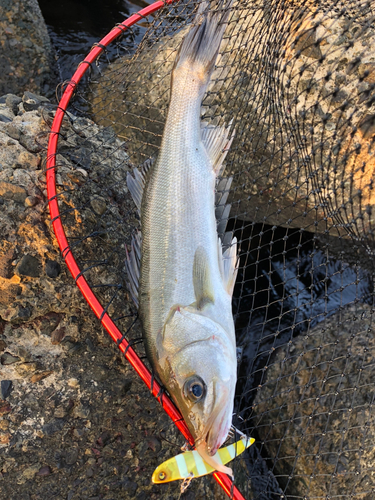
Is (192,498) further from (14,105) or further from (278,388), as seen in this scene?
(14,105)

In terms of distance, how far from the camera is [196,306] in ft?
7.88

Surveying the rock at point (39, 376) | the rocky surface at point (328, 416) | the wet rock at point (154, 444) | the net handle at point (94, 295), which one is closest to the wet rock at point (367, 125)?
the rocky surface at point (328, 416)

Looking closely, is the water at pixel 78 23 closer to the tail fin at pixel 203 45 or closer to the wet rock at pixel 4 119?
the wet rock at pixel 4 119

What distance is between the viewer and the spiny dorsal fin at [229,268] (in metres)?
2.57

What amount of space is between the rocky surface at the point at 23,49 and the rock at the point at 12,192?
3418 mm

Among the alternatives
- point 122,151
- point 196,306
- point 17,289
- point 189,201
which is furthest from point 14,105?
point 196,306

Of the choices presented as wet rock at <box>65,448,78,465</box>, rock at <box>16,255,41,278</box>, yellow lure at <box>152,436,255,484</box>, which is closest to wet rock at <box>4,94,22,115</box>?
rock at <box>16,255,41,278</box>

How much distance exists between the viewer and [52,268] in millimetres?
2973

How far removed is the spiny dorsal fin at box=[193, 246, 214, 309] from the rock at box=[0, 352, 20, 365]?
163cm

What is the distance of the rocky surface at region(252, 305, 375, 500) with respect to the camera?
9.65 feet

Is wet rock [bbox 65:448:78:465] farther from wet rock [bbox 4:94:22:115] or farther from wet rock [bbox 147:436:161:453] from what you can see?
wet rock [bbox 4:94:22:115]

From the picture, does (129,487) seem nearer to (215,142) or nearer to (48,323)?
(48,323)

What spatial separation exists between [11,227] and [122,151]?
67.2 inches

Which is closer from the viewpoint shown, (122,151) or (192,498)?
Result: (192,498)
